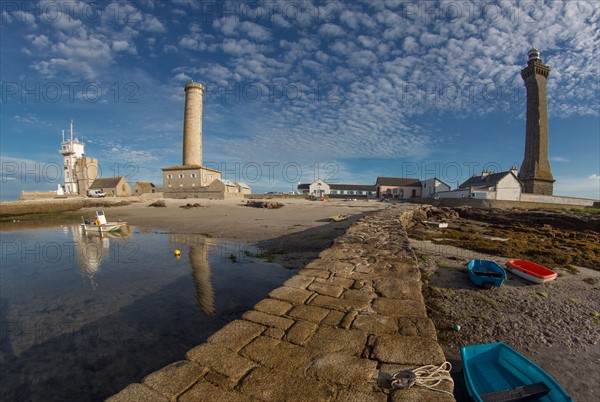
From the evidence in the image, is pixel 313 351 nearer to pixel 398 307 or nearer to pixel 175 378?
pixel 175 378

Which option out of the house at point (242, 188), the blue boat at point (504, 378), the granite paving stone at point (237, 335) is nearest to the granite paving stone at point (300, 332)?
the granite paving stone at point (237, 335)

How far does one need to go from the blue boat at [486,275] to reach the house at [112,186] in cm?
6381

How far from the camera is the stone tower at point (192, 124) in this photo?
47969mm

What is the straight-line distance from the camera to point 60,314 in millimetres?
6062

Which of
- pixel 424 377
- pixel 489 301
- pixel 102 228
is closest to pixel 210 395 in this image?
pixel 424 377

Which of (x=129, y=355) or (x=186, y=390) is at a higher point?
(x=186, y=390)

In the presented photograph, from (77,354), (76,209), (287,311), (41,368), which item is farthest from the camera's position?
(76,209)

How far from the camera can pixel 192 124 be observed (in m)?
48.1

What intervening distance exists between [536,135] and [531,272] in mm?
53678

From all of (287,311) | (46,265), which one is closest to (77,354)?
(287,311)

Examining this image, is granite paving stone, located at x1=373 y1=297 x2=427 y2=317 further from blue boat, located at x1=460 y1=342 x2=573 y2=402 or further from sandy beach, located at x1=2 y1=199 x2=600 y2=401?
sandy beach, located at x1=2 y1=199 x2=600 y2=401

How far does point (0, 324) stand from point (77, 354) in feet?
9.16

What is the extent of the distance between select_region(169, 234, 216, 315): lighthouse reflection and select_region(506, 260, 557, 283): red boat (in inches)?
335

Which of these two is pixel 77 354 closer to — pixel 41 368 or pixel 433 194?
pixel 41 368
